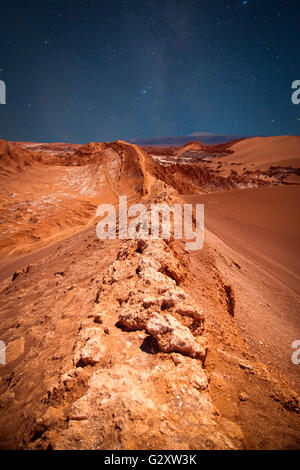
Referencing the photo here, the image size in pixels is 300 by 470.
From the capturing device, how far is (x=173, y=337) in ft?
4.86

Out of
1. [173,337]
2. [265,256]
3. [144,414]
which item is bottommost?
[265,256]

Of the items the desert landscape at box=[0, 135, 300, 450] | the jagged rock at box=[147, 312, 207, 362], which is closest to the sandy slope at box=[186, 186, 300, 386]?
the desert landscape at box=[0, 135, 300, 450]

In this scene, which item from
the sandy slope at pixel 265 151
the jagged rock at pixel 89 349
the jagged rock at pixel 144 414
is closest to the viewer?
the jagged rock at pixel 144 414

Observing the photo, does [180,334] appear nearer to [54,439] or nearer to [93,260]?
[54,439]

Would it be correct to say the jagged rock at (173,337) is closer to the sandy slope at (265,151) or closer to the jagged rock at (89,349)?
the jagged rock at (89,349)

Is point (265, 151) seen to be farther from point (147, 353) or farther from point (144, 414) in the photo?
point (144, 414)

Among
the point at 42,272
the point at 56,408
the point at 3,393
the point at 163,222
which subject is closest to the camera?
the point at 56,408

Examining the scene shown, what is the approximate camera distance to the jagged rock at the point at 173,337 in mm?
1472

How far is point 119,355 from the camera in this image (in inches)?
59.1

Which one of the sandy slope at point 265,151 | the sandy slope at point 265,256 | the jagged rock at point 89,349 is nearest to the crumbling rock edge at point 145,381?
the jagged rock at point 89,349

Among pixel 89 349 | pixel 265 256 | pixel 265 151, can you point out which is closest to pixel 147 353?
pixel 89 349

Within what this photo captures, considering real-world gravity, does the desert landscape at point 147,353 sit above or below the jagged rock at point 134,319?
below

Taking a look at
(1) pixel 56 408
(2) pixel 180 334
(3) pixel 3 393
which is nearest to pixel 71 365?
(1) pixel 56 408

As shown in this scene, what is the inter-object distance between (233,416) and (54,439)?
103 cm
